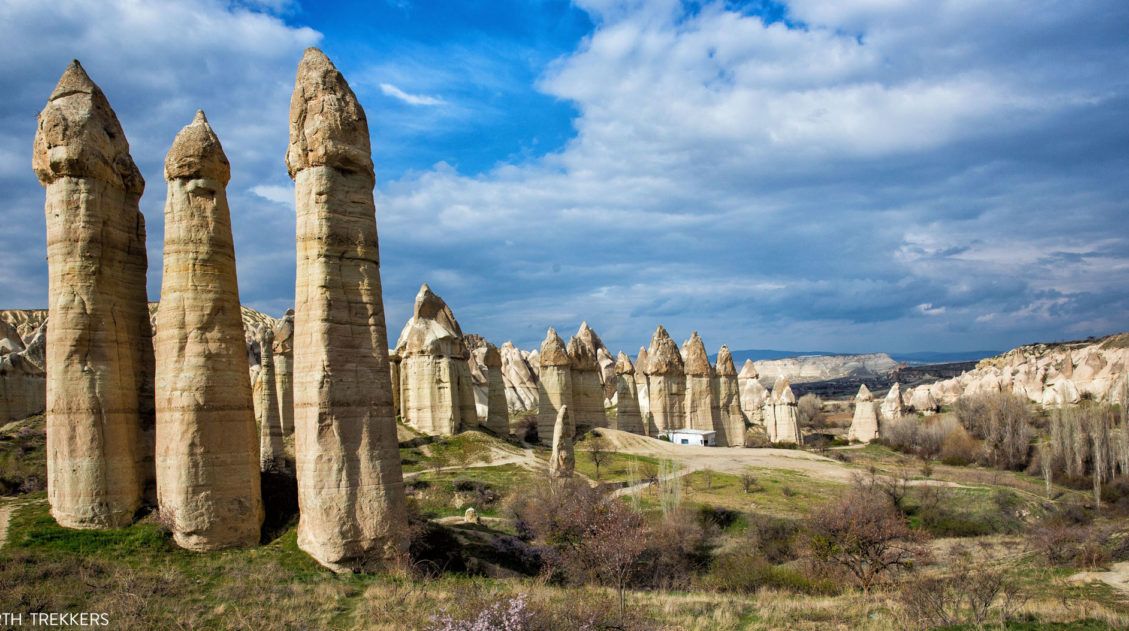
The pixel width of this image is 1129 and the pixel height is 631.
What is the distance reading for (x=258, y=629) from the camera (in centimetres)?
1261

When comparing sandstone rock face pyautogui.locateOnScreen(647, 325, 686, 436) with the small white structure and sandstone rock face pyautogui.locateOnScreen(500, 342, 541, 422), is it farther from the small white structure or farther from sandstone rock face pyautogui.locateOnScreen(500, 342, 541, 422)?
sandstone rock face pyautogui.locateOnScreen(500, 342, 541, 422)

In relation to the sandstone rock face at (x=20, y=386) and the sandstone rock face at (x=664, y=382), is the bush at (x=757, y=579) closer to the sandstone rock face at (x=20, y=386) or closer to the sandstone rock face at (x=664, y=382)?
the sandstone rock face at (x=664, y=382)

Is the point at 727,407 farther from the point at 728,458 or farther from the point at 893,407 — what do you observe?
the point at 893,407

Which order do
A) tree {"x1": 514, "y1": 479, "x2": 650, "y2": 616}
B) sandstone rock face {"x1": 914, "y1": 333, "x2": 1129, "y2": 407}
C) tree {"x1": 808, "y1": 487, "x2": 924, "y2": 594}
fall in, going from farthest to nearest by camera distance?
sandstone rock face {"x1": 914, "y1": 333, "x2": 1129, "y2": 407}, tree {"x1": 808, "y1": 487, "x2": 924, "y2": 594}, tree {"x1": 514, "y1": 479, "x2": 650, "y2": 616}

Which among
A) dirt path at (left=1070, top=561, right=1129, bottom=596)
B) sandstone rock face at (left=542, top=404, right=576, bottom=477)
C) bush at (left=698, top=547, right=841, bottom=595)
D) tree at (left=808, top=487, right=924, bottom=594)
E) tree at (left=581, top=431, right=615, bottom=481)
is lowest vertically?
dirt path at (left=1070, top=561, right=1129, bottom=596)

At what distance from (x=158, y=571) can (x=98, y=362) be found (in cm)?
535

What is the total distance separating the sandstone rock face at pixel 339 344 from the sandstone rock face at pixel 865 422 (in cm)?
6038

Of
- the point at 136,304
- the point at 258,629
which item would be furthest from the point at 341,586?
the point at 136,304

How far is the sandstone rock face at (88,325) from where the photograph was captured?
58.1 feet

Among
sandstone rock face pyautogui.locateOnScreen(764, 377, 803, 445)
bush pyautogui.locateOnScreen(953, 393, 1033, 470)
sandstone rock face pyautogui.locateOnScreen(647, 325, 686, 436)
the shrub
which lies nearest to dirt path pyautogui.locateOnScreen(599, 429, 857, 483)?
sandstone rock face pyautogui.locateOnScreen(647, 325, 686, 436)

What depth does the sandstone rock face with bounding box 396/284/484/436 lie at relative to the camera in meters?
40.6

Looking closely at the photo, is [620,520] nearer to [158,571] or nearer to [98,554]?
[158,571]

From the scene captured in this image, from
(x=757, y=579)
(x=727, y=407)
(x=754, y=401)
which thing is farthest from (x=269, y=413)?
Answer: (x=754, y=401)

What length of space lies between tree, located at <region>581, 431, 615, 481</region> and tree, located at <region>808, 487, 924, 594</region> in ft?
50.0
